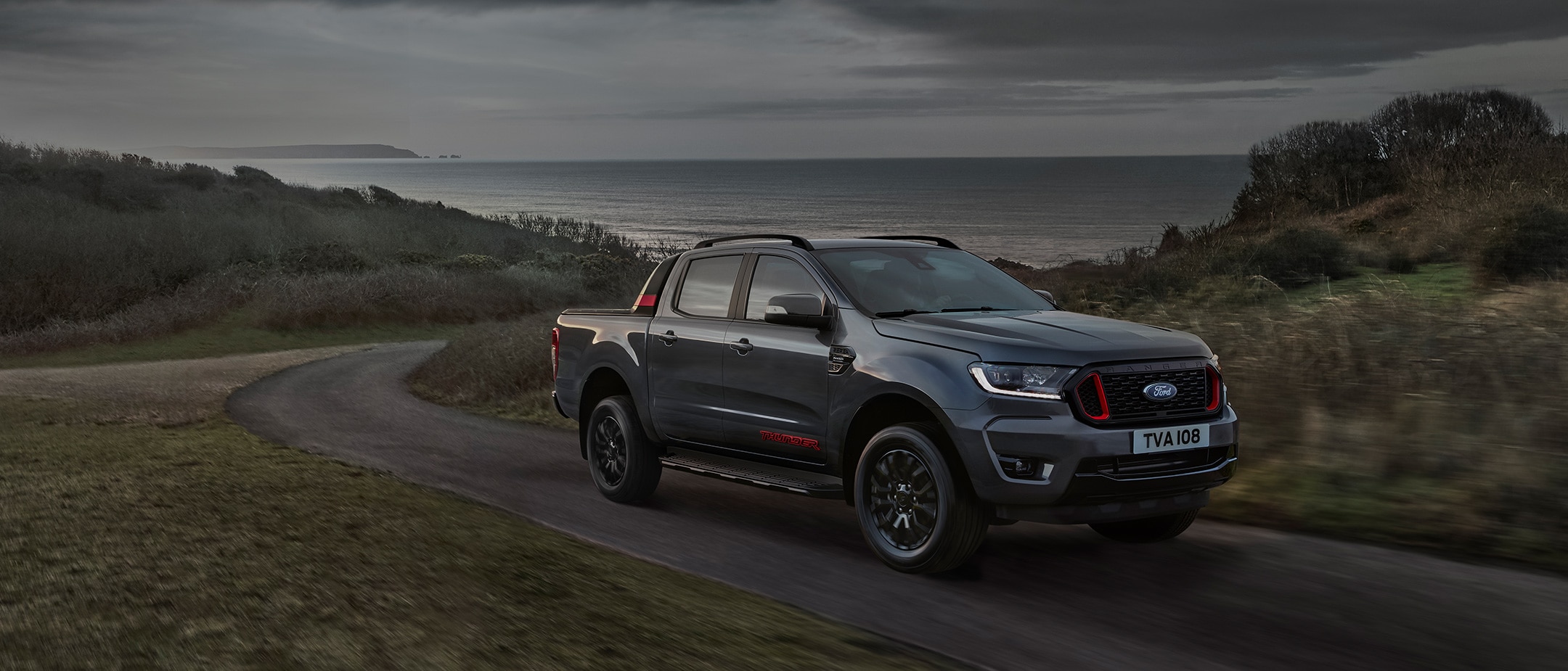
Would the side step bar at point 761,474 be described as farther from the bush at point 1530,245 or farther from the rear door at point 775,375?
the bush at point 1530,245

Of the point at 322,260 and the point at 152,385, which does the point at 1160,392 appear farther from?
the point at 322,260

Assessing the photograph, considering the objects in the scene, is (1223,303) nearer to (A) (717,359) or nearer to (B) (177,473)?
(A) (717,359)

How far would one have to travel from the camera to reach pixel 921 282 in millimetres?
7637

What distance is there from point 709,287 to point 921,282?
1.65 metres

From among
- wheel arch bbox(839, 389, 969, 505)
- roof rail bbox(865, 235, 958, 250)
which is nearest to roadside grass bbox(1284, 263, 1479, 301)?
roof rail bbox(865, 235, 958, 250)

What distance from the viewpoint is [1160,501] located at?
248 inches

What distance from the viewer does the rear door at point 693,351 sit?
26.5 ft

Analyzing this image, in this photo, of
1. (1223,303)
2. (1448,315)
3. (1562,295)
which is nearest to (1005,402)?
(1448,315)

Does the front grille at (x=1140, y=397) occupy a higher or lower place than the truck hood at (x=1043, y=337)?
lower

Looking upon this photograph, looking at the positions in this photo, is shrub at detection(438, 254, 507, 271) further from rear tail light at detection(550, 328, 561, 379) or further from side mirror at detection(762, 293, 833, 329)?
side mirror at detection(762, 293, 833, 329)

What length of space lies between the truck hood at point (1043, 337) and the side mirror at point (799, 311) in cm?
37

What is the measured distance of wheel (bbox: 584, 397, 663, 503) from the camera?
28.9 ft

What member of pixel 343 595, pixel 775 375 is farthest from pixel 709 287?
pixel 343 595

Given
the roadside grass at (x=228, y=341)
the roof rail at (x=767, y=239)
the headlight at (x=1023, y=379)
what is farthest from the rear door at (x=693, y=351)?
the roadside grass at (x=228, y=341)
